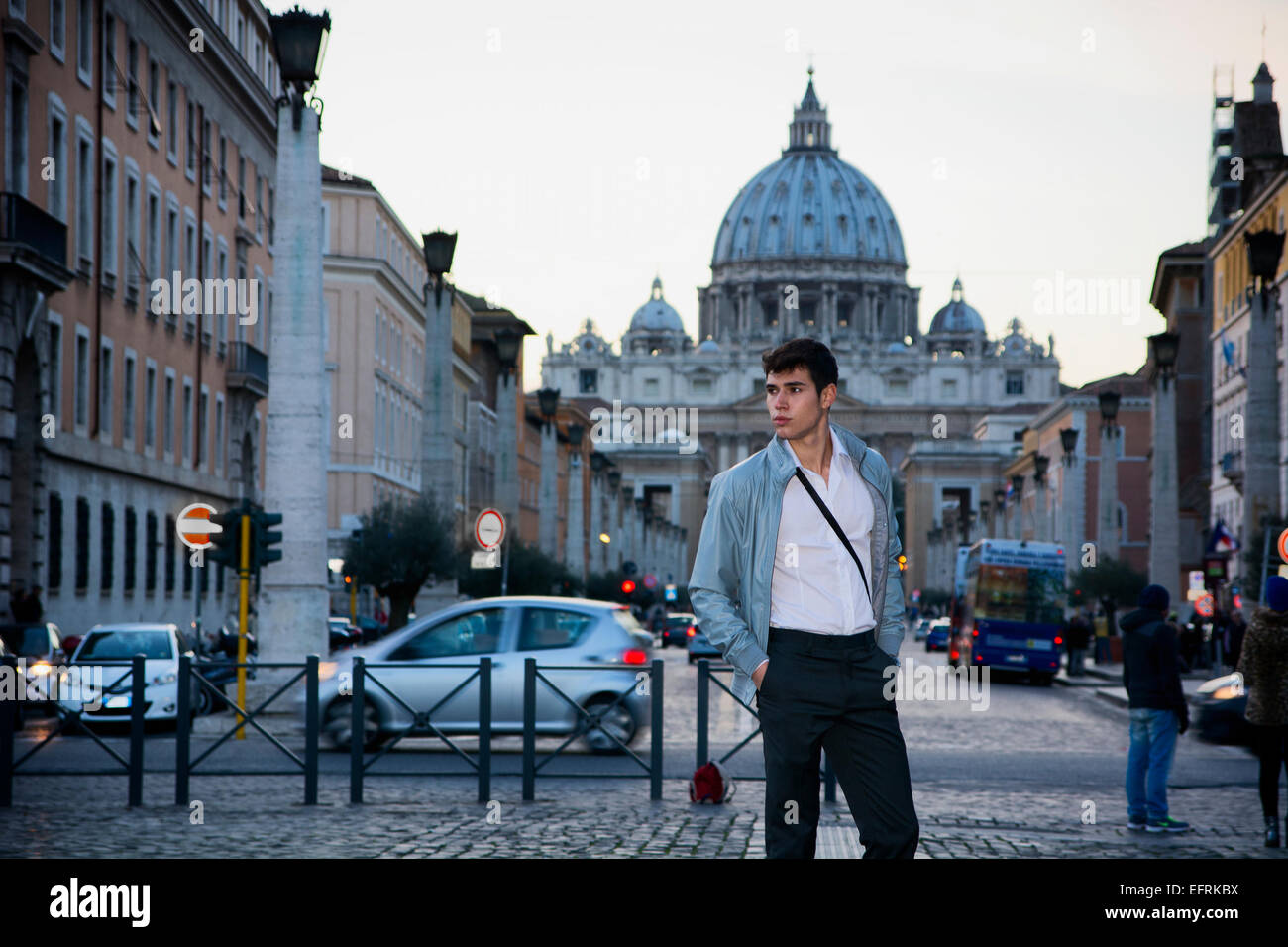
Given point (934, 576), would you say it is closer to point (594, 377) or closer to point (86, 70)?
point (594, 377)

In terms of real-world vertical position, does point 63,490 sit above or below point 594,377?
below

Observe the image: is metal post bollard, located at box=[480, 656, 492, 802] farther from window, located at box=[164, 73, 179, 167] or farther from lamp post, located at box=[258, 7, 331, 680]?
window, located at box=[164, 73, 179, 167]

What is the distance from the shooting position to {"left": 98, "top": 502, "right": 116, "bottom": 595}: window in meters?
33.6

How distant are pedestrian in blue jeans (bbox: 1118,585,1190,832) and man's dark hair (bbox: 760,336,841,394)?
20.8 ft

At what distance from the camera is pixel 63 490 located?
1217 inches

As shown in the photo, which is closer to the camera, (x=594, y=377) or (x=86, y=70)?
(x=86, y=70)

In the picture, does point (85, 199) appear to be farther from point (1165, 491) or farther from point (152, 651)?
point (1165, 491)

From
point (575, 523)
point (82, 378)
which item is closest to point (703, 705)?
point (82, 378)

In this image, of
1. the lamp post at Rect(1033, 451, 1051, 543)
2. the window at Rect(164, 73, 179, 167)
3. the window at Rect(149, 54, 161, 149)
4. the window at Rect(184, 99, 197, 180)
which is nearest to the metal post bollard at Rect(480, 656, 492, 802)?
the window at Rect(149, 54, 161, 149)

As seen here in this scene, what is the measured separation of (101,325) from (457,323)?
1626 inches

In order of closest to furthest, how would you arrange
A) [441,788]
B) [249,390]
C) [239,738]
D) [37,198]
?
[441,788], [239,738], [37,198], [249,390]

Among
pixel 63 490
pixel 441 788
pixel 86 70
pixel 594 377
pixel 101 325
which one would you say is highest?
pixel 594 377
